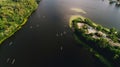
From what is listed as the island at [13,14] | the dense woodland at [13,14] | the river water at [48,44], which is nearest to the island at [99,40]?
the river water at [48,44]

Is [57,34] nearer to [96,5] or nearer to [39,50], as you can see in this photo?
[39,50]

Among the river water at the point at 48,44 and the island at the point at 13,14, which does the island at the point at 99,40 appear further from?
the island at the point at 13,14

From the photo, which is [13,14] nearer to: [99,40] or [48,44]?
[48,44]

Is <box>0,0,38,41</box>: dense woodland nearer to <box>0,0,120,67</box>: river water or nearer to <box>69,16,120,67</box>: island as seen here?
<box>0,0,120,67</box>: river water

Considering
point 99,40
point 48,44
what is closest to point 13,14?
point 48,44

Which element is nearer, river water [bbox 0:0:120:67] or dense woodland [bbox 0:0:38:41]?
river water [bbox 0:0:120:67]

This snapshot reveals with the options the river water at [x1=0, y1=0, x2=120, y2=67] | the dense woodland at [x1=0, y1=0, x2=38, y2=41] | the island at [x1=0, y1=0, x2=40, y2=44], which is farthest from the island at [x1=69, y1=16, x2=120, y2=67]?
the dense woodland at [x1=0, y1=0, x2=38, y2=41]

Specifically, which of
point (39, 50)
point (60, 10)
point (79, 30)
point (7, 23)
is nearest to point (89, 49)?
point (79, 30)
